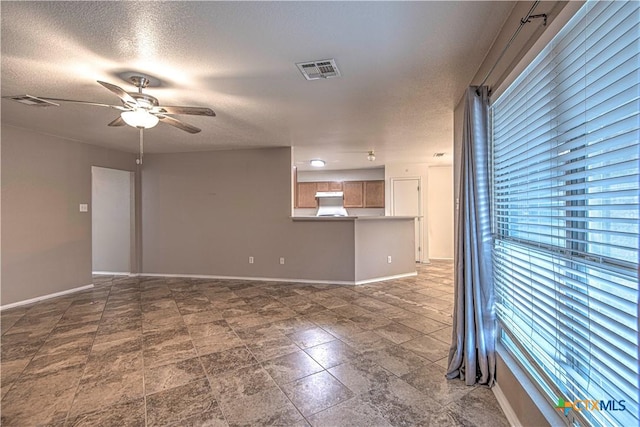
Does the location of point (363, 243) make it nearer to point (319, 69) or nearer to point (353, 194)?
point (353, 194)

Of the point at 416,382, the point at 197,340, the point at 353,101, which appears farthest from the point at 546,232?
the point at 197,340

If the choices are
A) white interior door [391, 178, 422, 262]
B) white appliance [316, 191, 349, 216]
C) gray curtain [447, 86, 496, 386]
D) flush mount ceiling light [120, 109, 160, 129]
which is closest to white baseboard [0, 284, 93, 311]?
flush mount ceiling light [120, 109, 160, 129]

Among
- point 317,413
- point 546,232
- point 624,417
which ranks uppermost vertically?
point 546,232

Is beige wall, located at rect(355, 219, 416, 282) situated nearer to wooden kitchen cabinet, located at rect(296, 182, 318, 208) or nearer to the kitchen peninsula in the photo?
the kitchen peninsula

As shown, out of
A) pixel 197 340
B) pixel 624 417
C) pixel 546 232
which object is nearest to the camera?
pixel 624 417

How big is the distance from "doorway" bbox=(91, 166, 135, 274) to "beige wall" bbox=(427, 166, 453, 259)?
6.49 meters

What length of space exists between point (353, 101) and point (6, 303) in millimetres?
4972

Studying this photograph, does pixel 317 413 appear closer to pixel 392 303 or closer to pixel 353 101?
pixel 392 303

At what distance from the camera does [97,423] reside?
5.71ft

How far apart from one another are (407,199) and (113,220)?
6.32 meters

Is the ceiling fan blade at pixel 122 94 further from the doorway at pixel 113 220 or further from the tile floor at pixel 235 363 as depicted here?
the doorway at pixel 113 220

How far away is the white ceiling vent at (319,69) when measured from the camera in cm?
223

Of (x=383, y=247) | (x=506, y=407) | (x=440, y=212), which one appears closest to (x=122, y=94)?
(x=506, y=407)

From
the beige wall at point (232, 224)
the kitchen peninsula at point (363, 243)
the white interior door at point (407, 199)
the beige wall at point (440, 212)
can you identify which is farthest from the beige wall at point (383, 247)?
the beige wall at point (440, 212)
